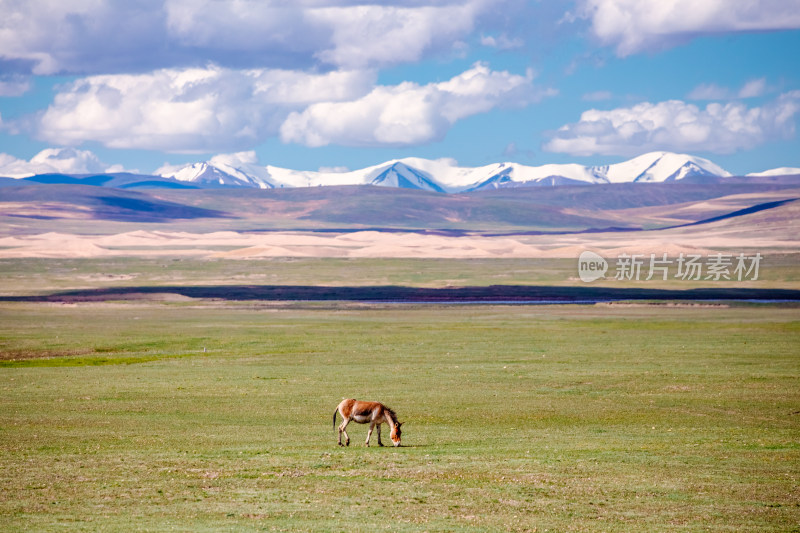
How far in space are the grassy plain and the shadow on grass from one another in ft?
118

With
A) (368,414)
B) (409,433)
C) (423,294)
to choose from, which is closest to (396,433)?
(368,414)

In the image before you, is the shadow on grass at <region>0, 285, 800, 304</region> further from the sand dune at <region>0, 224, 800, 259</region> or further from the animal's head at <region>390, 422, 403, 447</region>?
the animal's head at <region>390, 422, 403, 447</region>

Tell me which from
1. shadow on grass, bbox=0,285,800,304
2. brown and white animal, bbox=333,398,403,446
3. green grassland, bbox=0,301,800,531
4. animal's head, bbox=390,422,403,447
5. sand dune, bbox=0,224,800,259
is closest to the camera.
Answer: green grassland, bbox=0,301,800,531

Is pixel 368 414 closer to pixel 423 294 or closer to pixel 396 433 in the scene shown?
pixel 396 433

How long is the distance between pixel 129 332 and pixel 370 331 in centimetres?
1624

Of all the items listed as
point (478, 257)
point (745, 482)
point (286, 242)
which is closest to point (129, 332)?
point (745, 482)

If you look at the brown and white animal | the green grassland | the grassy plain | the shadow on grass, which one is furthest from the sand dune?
the brown and white animal

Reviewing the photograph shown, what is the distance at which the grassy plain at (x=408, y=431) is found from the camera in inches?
582

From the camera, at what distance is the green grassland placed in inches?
581

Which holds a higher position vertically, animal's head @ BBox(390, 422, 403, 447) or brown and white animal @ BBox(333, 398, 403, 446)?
brown and white animal @ BBox(333, 398, 403, 446)

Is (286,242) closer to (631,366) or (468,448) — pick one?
(631,366)

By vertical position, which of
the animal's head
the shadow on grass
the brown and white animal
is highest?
the brown and white animal

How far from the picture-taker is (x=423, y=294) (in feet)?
341

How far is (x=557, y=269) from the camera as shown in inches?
5177
